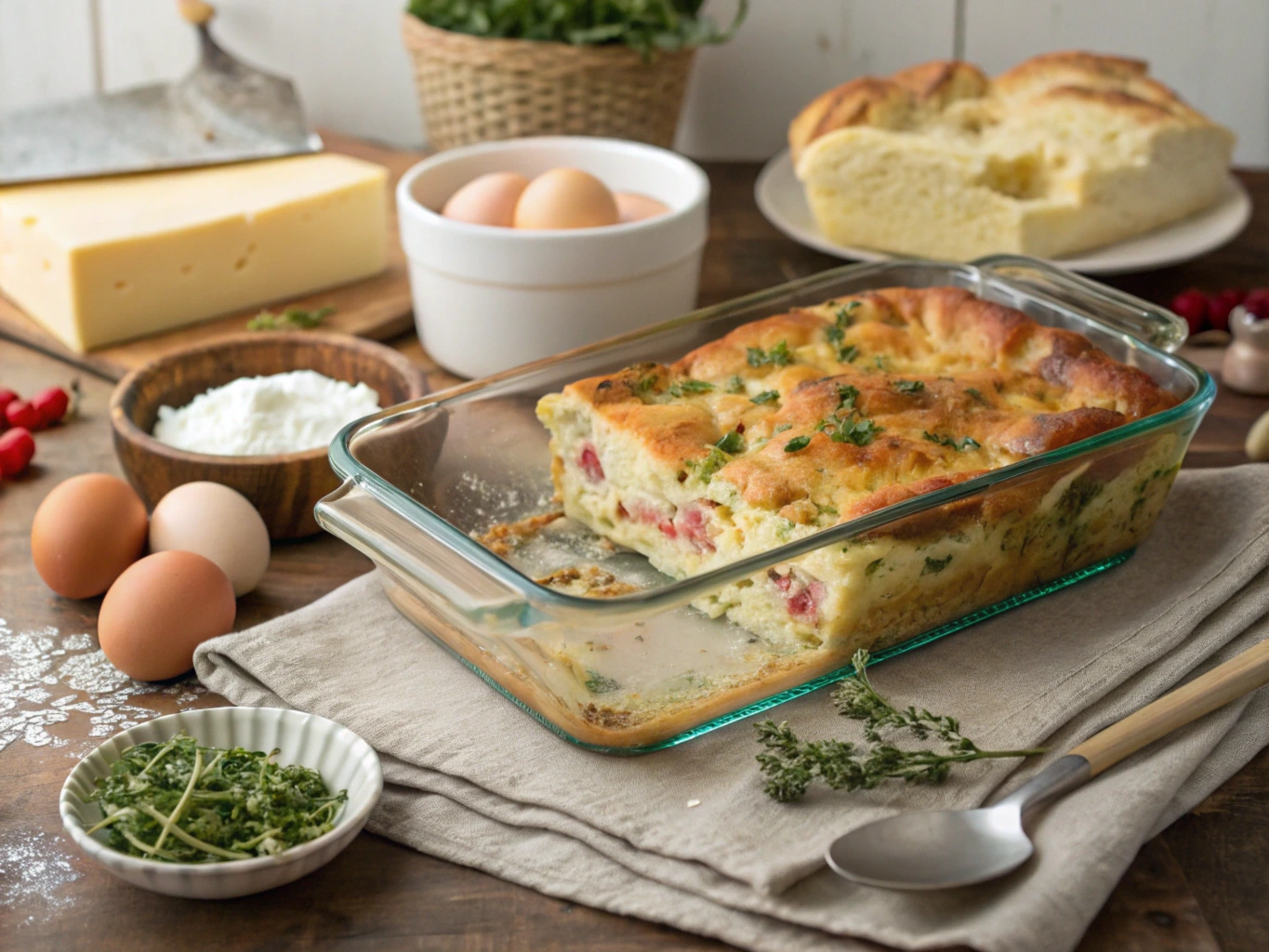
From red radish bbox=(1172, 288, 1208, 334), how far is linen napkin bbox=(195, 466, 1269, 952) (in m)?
1.01

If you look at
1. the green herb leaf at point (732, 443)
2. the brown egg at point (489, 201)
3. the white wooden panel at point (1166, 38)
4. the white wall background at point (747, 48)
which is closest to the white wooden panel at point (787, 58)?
the white wall background at point (747, 48)

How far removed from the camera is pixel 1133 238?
11.6ft

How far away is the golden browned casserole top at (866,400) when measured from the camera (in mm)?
2160

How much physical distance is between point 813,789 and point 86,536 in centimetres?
127

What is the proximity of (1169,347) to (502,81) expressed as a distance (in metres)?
1.95

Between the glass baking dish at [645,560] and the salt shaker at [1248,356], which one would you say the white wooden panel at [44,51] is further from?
the salt shaker at [1248,356]

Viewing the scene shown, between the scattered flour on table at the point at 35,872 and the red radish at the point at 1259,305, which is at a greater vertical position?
the red radish at the point at 1259,305

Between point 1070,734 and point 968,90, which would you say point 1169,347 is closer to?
point 1070,734

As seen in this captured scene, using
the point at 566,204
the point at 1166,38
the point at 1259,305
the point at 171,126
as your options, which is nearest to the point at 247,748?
the point at 566,204

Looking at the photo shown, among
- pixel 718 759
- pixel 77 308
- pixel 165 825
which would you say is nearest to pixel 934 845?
pixel 718 759

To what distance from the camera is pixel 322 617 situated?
2.27 m

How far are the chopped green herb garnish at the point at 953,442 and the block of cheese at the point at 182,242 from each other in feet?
6.08

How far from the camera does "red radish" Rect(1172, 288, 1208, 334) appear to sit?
332cm

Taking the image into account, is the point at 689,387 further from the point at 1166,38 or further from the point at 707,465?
the point at 1166,38
